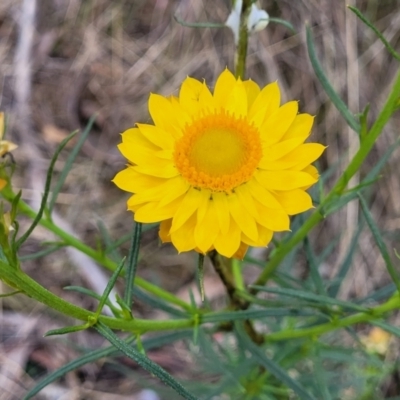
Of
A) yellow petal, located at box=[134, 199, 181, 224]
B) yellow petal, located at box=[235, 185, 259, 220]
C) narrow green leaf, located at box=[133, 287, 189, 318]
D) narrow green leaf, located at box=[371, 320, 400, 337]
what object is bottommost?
narrow green leaf, located at box=[133, 287, 189, 318]

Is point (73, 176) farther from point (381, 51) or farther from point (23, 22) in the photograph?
point (381, 51)

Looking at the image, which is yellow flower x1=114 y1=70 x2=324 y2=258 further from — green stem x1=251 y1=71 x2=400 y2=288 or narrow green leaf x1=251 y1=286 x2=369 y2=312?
narrow green leaf x1=251 y1=286 x2=369 y2=312

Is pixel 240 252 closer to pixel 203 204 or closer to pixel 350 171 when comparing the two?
pixel 203 204

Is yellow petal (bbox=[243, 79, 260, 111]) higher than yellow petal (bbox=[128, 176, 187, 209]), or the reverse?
yellow petal (bbox=[243, 79, 260, 111])

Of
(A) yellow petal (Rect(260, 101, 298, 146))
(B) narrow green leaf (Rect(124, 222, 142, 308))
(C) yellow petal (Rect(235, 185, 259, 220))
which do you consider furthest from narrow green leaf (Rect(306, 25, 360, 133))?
(B) narrow green leaf (Rect(124, 222, 142, 308))

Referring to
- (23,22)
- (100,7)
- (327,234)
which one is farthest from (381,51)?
(23,22)

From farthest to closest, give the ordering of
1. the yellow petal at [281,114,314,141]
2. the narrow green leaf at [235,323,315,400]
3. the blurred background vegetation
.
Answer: the blurred background vegetation, the narrow green leaf at [235,323,315,400], the yellow petal at [281,114,314,141]

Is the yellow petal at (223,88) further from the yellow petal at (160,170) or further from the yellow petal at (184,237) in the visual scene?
the yellow petal at (184,237)

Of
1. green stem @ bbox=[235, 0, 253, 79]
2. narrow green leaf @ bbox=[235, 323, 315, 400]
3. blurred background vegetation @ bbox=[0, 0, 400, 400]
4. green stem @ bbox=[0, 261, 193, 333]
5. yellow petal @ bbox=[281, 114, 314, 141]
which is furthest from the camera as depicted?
blurred background vegetation @ bbox=[0, 0, 400, 400]
